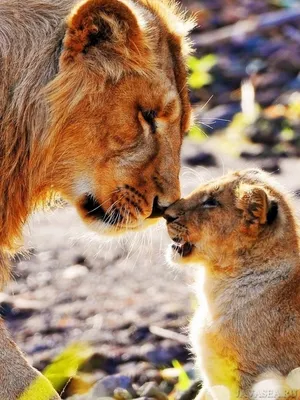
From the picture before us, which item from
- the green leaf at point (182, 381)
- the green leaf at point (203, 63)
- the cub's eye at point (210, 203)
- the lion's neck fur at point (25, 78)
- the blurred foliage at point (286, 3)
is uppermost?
the lion's neck fur at point (25, 78)

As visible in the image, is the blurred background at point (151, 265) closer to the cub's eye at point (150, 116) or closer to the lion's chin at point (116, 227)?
the lion's chin at point (116, 227)

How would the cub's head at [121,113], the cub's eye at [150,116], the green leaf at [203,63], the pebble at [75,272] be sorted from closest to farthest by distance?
1. the cub's head at [121,113]
2. the cub's eye at [150,116]
3. the pebble at [75,272]
4. the green leaf at [203,63]

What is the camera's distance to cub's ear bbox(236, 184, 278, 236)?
14.5 ft

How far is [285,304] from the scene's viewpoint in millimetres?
4379

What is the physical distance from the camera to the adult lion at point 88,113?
13.9 feet

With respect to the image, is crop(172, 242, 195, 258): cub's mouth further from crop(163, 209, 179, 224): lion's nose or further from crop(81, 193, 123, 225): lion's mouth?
crop(81, 193, 123, 225): lion's mouth

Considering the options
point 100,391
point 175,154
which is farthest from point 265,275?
point 100,391

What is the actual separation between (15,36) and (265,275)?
1323mm

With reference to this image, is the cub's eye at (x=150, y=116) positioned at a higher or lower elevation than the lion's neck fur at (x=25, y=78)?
lower

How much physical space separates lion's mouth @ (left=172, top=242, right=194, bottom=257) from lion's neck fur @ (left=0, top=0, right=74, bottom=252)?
0.65 m

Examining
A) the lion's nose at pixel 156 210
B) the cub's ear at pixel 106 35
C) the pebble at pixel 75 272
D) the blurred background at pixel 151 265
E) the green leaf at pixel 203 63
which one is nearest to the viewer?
the cub's ear at pixel 106 35

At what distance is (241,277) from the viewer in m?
4.55

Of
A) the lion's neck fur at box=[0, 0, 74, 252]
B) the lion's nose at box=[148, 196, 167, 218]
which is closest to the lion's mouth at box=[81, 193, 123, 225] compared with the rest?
the lion's nose at box=[148, 196, 167, 218]

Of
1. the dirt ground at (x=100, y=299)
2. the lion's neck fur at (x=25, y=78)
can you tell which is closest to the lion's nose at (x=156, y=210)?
the dirt ground at (x=100, y=299)
